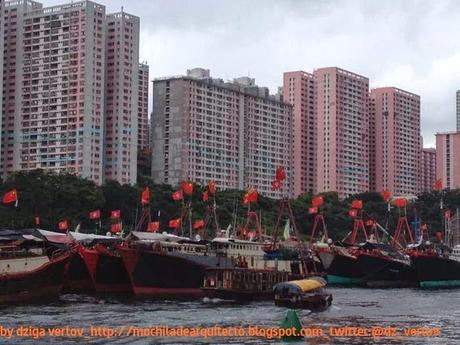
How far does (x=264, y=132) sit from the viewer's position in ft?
554

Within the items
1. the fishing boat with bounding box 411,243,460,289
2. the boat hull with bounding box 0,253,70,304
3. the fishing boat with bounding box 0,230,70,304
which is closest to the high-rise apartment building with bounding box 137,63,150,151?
the fishing boat with bounding box 411,243,460,289

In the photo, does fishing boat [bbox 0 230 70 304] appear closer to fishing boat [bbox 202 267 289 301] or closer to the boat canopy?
fishing boat [bbox 202 267 289 301]

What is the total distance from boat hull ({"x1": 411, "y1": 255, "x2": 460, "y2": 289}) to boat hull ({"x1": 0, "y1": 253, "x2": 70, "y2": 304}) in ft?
132

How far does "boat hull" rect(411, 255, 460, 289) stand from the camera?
86375 millimetres

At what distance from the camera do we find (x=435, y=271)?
3438 inches

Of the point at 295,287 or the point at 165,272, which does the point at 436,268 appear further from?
the point at 295,287

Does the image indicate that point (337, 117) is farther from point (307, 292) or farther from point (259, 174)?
point (307, 292)

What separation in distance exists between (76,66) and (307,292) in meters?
95.1

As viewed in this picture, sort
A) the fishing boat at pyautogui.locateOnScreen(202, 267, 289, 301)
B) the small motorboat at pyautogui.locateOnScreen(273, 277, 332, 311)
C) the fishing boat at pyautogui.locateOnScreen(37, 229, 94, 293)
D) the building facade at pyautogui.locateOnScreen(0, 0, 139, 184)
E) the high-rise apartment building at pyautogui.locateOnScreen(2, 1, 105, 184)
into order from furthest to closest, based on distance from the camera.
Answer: the building facade at pyautogui.locateOnScreen(0, 0, 139, 184), the high-rise apartment building at pyautogui.locateOnScreen(2, 1, 105, 184), the fishing boat at pyautogui.locateOnScreen(37, 229, 94, 293), the fishing boat at pyautogui.locateOnScreen(202, 267, 289, 301), the small motorboat at pyautogui.locateOnScreen(273, 277, 332, 311)

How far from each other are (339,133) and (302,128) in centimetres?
775

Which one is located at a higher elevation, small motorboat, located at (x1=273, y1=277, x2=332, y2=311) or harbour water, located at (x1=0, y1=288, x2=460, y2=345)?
small motorboat, located at (x1=273, y1=277, x2=332, y2=311)

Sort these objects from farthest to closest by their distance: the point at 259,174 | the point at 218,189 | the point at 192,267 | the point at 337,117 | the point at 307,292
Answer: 1. the point at 337,117
2. the point at 259,174
3. the point at 218,189
4. the point at 192,267
5. the point at 307,292

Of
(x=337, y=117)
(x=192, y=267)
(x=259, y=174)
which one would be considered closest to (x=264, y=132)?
(x=259, y=174)

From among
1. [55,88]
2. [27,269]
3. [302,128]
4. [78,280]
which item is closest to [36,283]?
[27,269]
